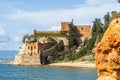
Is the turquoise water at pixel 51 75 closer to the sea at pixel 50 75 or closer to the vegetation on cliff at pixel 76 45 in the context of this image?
the sea at pixel 50 75

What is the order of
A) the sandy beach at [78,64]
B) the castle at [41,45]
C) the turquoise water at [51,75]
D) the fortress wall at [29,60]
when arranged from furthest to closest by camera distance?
the castle at [41,45]
the fortress wall at [29,60]
the sandy beach at [78,64]
the turquoise water at [51,75]

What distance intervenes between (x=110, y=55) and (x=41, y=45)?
458 feet

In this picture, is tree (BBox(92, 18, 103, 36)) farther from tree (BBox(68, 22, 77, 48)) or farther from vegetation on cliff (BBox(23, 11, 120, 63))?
tree (BBox(68, 22, 77, 48))

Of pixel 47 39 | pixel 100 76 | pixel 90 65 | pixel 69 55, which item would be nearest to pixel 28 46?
pixel 47 39

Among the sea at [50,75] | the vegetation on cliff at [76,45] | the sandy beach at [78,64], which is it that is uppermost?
the vegetation on cliff at [76,45]

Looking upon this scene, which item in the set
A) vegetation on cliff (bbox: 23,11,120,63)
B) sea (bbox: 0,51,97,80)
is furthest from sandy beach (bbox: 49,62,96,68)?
sea (bbox: 0,51,97,80)

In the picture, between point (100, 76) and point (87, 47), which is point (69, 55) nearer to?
point (87, 47)

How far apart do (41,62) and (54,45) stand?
9.37m

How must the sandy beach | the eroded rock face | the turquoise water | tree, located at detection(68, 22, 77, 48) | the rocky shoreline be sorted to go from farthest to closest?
tree, located at detection(68, 22, 77, 48) < the rocky shoreline < the sandy beach < the turquoise water < the eroded rock face

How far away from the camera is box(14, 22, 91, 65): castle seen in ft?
485

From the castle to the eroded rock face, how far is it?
133 metres

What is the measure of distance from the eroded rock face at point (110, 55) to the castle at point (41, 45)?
133406 millimetres

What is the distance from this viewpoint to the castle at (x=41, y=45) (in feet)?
485

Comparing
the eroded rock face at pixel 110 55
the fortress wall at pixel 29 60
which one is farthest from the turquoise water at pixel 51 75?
the eroded rock face at pixel 110 55
